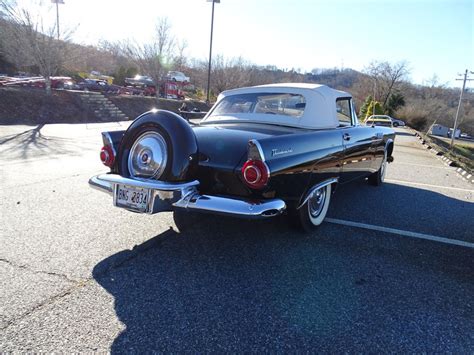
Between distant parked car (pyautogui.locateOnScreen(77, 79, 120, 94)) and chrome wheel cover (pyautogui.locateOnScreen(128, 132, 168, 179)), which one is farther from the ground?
distant parked car (pyautogui.locateOnScreen(77, 79, 120, 94))

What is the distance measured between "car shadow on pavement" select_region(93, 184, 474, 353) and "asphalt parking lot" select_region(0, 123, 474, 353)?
0.03ft

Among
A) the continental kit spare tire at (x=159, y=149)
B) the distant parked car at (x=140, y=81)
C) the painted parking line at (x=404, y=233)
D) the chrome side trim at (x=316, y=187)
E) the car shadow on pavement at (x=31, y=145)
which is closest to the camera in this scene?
the continental kit spare tire at (x=159, y=149)

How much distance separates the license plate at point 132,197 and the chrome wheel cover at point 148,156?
0.64 feet

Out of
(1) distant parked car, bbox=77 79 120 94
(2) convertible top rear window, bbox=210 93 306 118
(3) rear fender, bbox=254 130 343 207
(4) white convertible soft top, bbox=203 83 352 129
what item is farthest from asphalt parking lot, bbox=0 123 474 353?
(1) distant parked car, bbox=77 79 120 94

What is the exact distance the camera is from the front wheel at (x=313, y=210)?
12.5ft

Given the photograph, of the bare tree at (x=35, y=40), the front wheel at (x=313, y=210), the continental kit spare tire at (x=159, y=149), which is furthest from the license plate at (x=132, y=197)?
the bare tree at (x=35, y=40)

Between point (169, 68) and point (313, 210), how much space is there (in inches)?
976

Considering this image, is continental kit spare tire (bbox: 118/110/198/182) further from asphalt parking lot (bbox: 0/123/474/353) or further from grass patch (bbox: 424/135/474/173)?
grass patch (bbox: 424/135/474/173)

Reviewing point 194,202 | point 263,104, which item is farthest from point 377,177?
point 194,202

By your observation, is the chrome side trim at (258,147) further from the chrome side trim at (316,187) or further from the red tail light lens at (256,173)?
the chrome side trim at (316,187)

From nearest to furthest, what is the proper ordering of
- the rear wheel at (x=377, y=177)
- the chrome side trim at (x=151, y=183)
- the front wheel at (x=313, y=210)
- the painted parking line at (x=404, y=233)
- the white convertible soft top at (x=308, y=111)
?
the chrome side trim at (x=151, y=183), the front wheel at (x=313, y=210), the painted parking line at (x=404, y=233), the white convertible soft top at (x=308, y=111), the rear wheel at (x=377, y=177)

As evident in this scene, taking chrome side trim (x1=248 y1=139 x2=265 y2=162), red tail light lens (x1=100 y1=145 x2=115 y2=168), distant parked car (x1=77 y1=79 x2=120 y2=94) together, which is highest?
distant parked car (x1=77 y1=79 x2=120 y2=94)

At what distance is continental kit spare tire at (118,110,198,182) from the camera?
125 inches

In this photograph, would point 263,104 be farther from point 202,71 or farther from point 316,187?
point 202,71
